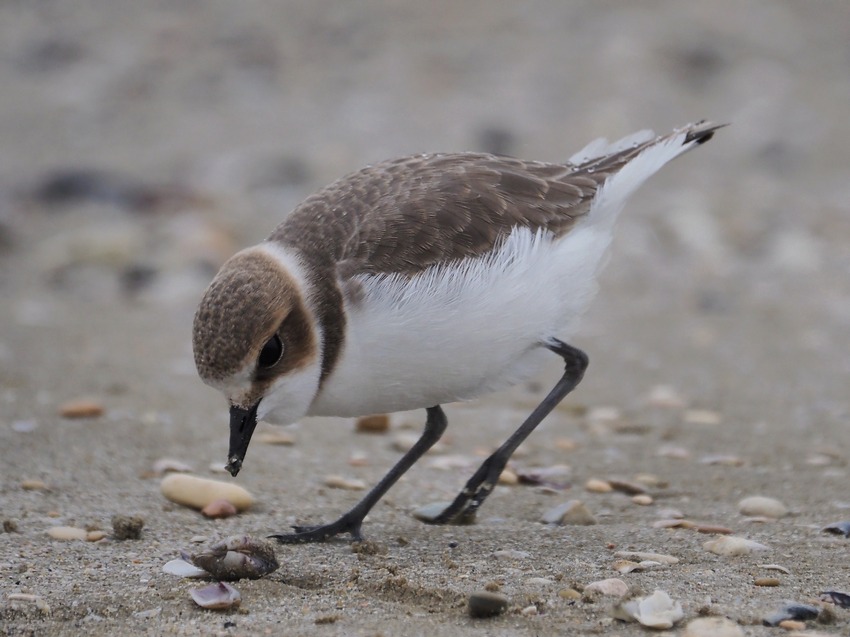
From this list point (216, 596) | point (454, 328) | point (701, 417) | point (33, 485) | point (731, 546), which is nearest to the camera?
point (216, 596)

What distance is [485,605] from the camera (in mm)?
3330

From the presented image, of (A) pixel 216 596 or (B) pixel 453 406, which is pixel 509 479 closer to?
(B) pixel 453 406

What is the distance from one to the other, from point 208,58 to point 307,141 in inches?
89.0

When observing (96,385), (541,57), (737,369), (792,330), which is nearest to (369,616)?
(96,385)

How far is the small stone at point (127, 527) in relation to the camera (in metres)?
4.11

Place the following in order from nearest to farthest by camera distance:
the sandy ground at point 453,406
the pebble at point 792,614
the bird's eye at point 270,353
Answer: the pebble at point 792,614 < the sandy ground at point 453,406 < the bird's eye at point 270,353

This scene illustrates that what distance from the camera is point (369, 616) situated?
11.0 ft

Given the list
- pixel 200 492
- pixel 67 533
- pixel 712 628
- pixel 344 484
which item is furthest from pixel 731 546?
pixel 67 533

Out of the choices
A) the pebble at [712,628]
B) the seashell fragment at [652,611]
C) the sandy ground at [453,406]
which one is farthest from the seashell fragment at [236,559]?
the pebble at [712,628]

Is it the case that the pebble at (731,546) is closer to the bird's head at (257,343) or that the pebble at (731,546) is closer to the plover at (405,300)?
the plover at (405,300)

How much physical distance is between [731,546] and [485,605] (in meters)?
1.07

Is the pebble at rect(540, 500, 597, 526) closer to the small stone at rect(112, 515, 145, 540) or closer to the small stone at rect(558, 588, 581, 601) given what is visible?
the small stone at rect(558, 588, 581, 601)

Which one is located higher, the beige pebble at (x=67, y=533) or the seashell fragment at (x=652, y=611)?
the seashell fragment at (x=652, y=611)

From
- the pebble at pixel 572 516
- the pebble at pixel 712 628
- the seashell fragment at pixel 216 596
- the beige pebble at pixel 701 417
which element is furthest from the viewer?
the beige pebble at pixel 701 417
